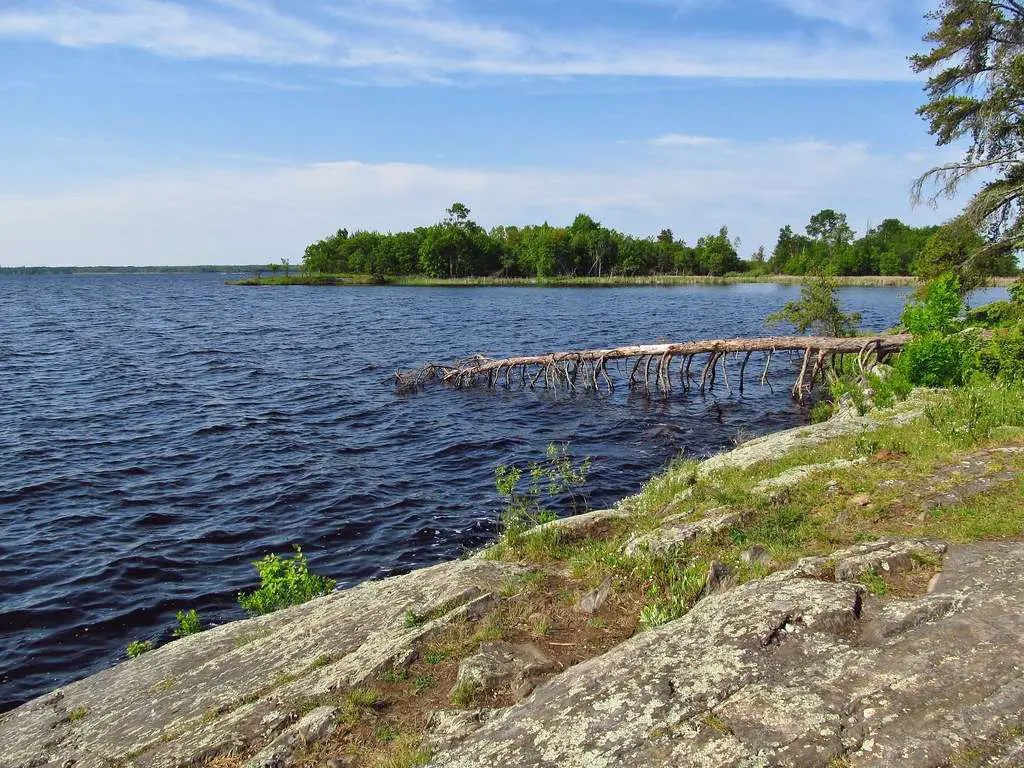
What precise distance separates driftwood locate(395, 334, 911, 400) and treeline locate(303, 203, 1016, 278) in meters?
113

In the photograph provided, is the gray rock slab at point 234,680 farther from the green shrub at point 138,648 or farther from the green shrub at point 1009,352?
the green shrub at point 1009,352

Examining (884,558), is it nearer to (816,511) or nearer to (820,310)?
(816,511)

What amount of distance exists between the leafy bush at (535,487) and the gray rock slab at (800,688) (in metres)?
4.08

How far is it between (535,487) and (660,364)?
715 inches

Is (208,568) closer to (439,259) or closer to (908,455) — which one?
(908,455)

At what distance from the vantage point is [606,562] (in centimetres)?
749

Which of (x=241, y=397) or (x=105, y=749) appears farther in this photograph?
(x=241, y=397)

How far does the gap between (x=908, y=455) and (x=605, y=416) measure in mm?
15630

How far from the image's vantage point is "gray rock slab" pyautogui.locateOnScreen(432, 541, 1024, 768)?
12.8ft

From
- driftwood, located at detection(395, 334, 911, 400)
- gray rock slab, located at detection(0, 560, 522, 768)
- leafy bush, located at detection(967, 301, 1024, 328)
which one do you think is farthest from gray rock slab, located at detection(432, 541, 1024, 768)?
driftwood, located at detection(395, 334, 911, 400)

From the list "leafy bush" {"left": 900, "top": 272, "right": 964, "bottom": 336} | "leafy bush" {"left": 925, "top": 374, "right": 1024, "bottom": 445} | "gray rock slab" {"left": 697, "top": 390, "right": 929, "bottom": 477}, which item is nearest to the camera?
"leafy bush" {"left": 925, "top": 374, "right": 1024, "bottom": 445}

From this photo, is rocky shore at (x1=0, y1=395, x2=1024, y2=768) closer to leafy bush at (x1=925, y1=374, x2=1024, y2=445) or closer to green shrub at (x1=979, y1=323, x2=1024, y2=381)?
leafy bush at (x1=925, y1=374, x2=1024, y2=445)

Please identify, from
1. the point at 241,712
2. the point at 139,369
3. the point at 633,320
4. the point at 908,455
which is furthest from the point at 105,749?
the point at 633,320

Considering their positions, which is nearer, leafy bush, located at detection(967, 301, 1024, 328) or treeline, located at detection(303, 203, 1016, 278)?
leafy bush, located at detection(967, 301, 1024, 328)
